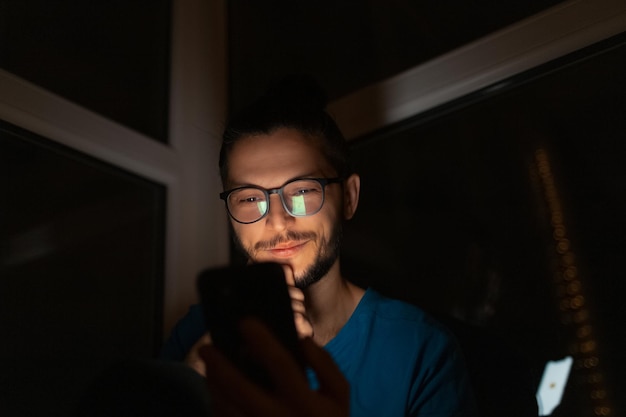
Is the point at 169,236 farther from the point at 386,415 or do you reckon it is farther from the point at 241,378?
the point at 241,378

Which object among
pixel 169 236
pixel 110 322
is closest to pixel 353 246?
pixel 169 236

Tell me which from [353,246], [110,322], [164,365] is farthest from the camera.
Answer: [353,246]

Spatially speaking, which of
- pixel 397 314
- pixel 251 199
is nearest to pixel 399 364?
pixel 397 314

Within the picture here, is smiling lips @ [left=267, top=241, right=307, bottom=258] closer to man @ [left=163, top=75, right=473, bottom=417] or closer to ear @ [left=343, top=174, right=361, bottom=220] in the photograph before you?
man @ [left=163, top=75, right=473, bottom=417]

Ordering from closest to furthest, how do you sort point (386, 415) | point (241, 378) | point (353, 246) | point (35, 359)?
point (241, 378) < point (386, 415) < point (35, 359) < point (353, 246)

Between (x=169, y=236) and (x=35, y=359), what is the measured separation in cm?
32

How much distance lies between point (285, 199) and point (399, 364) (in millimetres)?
300

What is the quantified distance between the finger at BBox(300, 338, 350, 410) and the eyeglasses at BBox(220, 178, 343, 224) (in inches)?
11.1

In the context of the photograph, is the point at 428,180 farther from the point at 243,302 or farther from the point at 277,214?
the point at 243,302

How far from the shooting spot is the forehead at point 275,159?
0.70 metres

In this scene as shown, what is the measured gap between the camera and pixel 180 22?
3.75 feet

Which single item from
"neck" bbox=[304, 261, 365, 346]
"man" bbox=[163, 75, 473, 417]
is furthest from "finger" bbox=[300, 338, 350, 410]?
"neck" bbox=[304, 261, 365, 346]

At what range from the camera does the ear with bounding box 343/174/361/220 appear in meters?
0.81

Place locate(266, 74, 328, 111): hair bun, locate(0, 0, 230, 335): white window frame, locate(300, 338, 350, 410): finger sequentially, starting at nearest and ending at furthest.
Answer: locate(300, 338, 350, 410): finger → locate(266, 74, 328, 111): hair bun → locate(0, 0, 230, 335): white window frame
